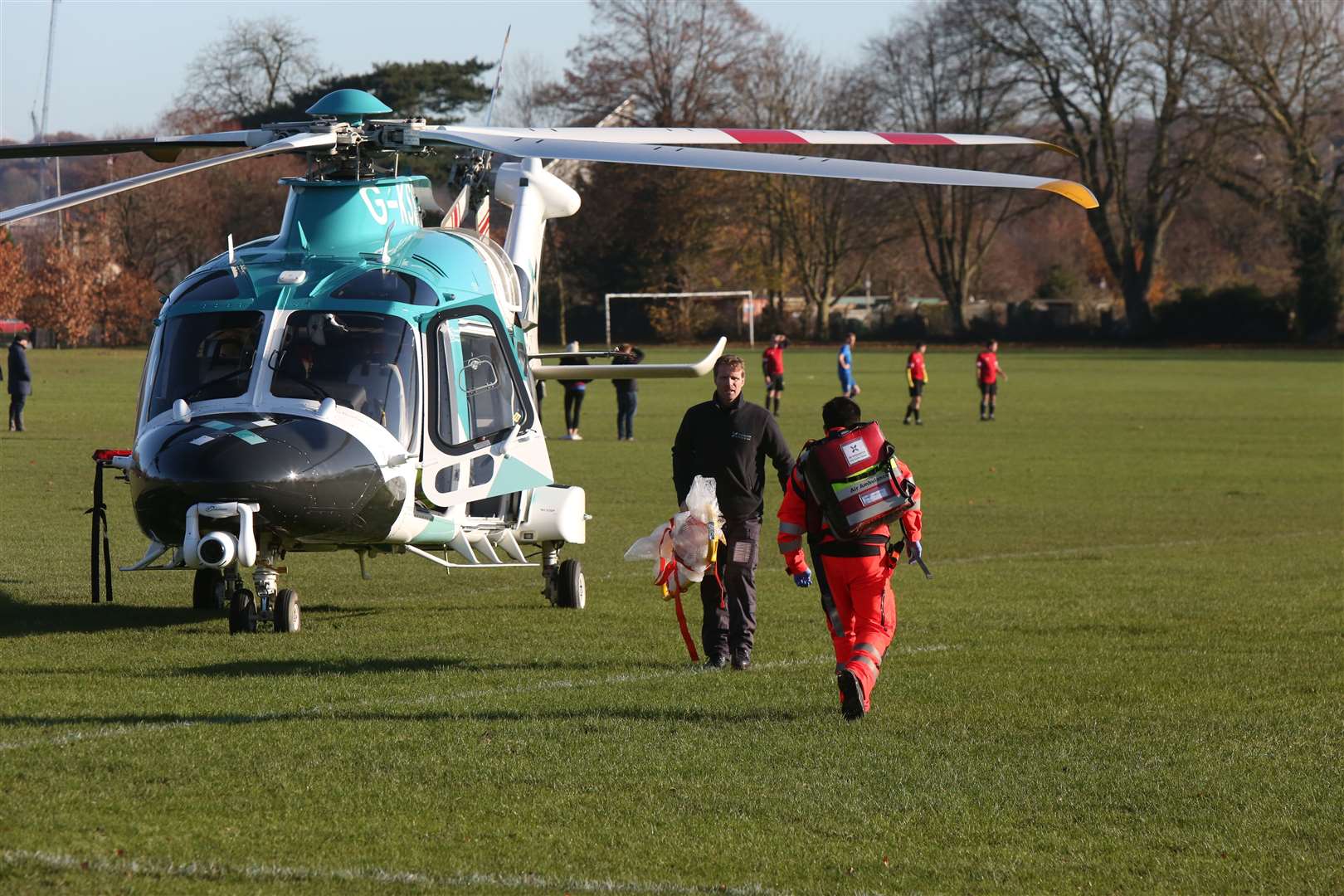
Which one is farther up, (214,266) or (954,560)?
(214,266)

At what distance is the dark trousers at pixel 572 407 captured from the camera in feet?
102

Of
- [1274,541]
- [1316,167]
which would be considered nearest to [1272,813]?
[1274,541]

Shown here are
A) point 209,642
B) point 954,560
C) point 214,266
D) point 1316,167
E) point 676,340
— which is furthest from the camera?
point 676,340

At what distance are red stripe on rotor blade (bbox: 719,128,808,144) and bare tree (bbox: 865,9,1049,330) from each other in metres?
64.4

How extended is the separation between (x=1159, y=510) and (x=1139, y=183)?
70.4m

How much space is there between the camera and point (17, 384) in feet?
100

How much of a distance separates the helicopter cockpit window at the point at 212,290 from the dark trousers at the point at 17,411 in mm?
20667

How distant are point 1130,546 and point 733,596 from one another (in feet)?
30.0

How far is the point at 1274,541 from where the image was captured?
60.8 feet

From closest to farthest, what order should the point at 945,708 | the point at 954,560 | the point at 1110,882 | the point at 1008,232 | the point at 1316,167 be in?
the point at 1110,882
the point at 945,708
the point at 954,560
the point at 1316,167
the point at 1008,232

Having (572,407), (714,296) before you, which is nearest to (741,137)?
(572,407)

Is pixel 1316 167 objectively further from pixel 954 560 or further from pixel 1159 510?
pixel 954 560

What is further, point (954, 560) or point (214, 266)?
point (954, 560)

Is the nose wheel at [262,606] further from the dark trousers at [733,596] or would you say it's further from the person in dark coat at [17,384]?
the person in dark coat at [17,384]
